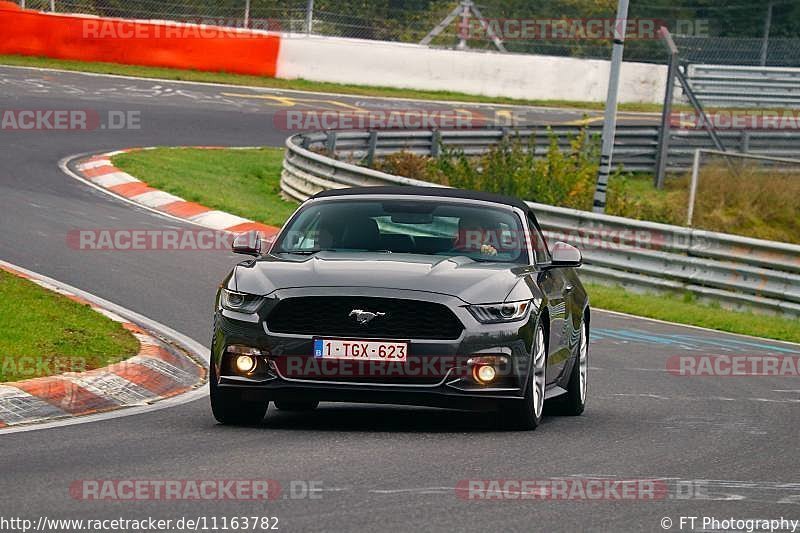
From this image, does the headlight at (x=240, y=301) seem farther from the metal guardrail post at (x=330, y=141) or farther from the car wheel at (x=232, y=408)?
the metal guardrail post at (x=330, y=141)

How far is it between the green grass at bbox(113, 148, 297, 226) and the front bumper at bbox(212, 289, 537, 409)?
41.5 ft

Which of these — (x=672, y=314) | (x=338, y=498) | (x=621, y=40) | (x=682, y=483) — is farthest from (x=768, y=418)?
(x=621, y=40)

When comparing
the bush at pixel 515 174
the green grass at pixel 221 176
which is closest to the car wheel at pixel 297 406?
the green grass at pixel 221 176

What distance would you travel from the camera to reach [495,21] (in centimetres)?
4281

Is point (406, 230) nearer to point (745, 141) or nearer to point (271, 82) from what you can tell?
point (745, 141)

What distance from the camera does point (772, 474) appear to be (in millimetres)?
8484

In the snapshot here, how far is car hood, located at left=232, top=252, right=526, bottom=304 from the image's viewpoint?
930 centimetres

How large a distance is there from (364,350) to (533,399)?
1.12 m

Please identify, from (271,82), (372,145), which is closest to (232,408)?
(372,145)

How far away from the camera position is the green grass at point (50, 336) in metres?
10.6

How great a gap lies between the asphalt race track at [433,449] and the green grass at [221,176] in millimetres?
5786

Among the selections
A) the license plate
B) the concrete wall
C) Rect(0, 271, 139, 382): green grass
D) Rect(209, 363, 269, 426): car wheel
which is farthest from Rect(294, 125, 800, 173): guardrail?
the license plate

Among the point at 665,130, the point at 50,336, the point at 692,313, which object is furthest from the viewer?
the point at 665,130

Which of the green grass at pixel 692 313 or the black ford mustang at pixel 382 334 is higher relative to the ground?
the black ford mustang at pixel 382 334
